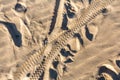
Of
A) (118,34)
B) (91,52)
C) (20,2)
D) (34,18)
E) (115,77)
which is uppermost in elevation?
(20,2)

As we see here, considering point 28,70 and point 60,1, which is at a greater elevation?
point 60,1

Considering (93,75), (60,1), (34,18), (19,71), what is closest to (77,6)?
(60,1)

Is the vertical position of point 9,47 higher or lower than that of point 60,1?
lower

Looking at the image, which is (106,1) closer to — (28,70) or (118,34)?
(118,34)

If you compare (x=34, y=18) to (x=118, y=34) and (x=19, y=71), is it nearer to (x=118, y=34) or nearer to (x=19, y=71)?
(x=19, y=71)

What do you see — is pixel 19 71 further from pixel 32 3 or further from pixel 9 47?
pixel 32 3

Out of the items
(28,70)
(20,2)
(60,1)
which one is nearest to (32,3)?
(20,2)

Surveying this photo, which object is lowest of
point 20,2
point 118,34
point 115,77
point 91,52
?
point 115,77
